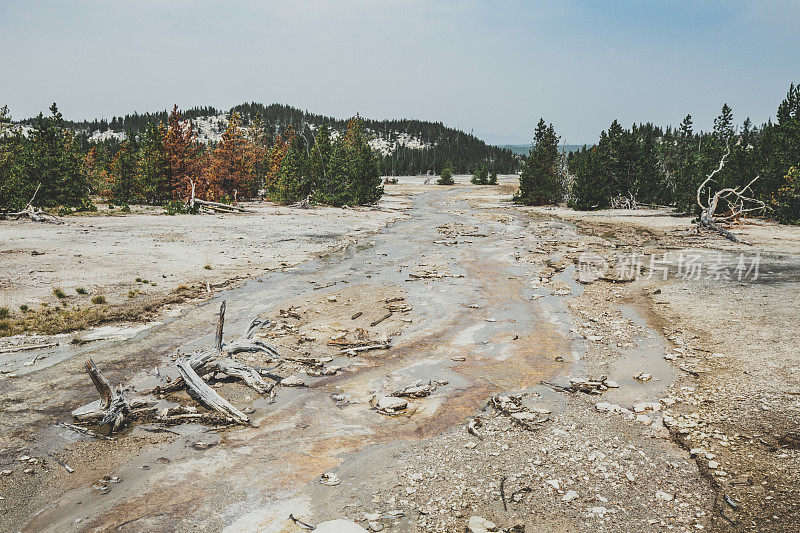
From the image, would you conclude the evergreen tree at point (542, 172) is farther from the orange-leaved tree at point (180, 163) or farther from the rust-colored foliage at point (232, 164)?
the orange-leaved tree at point (180, 163)

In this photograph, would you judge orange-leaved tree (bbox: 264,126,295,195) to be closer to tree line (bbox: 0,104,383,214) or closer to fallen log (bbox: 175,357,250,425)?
tree line (bbox: 0,104,383,214)

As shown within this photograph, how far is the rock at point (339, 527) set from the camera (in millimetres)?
4494

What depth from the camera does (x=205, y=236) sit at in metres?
24.5

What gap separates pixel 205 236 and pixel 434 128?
181m

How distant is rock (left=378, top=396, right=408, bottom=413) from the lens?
294 inches

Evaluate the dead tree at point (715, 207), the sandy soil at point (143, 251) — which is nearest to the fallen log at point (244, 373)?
the sandy soil at point (143, 251)

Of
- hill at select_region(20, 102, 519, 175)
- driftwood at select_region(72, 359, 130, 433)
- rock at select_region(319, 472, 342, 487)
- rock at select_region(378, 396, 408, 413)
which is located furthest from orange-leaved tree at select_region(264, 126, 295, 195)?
hill at select_region(20, 102, 519, 175)

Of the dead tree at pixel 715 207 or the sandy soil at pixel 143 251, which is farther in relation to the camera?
the dead tree at pixel 715 207

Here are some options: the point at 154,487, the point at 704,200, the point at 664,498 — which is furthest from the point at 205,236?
the point at 704,200

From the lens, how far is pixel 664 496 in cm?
512

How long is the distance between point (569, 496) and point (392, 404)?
325 centimetres

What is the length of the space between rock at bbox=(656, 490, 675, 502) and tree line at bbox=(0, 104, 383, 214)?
121ft

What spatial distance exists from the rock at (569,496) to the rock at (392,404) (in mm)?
3034

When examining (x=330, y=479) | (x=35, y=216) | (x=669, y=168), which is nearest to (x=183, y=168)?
(x=35, y=216)
